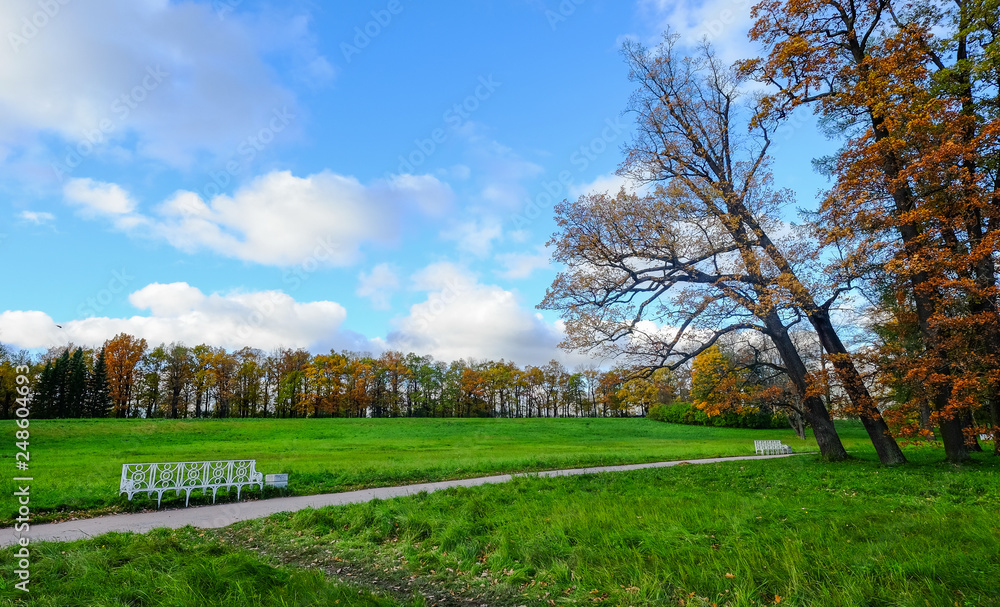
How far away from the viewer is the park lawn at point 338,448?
13523 mm

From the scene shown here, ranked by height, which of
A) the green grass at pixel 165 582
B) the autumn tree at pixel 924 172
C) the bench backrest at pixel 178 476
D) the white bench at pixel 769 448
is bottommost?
the white bench at pixel 769 448

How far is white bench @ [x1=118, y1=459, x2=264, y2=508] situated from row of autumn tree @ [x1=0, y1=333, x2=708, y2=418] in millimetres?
42925

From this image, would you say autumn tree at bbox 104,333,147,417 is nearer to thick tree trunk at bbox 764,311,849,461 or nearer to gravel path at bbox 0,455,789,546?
gravel path at bbox 0,455,789,546

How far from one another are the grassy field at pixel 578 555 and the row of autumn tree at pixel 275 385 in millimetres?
44405

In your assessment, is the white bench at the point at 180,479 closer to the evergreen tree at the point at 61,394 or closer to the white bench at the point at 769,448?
the white bench at the point at 769,448

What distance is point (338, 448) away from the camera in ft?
97.4

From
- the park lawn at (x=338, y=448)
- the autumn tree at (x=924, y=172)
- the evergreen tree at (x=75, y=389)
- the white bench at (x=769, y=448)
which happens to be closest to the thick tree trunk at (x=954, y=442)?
the autumn tree at (x=924, y=172)

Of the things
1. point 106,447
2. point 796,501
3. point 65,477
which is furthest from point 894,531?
point 106,447

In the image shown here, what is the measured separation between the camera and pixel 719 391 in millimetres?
16000

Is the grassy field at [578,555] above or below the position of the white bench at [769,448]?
above

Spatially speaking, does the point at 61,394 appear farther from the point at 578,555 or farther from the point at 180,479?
the point at 578,555

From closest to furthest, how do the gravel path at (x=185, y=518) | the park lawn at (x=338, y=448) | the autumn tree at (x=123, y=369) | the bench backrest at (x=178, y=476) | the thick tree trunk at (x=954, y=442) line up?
1. the gravel path at (x=185, y=518)
2. the bench backrest at (x=178, y=476)
3. the thick tree trunk at (x=954, y=442)
4. the park lawn at (x=338, y=448)
5. the autumn tree at (x=123, y=369)

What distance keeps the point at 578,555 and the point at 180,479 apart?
10.9m

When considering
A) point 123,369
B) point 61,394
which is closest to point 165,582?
point 61,394
